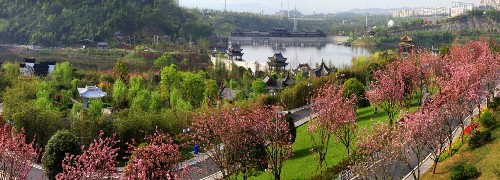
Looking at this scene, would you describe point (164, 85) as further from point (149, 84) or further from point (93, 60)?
point (93, 60)

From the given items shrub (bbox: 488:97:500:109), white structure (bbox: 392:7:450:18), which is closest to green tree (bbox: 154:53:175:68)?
shrub (bbox: 488:97:500:109)

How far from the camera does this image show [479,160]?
42.1ft

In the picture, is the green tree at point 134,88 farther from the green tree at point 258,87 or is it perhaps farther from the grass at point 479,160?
the grass at point 479,160

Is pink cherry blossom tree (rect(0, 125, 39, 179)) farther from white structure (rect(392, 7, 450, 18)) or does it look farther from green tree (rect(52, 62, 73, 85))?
white structure (rect(392, 7, 450, 18))

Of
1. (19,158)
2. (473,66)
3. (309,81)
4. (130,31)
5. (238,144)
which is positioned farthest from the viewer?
(130,31)

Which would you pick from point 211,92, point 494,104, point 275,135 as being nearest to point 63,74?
point 211,92

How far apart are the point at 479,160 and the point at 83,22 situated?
69301 millimetres

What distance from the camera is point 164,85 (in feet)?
87.2

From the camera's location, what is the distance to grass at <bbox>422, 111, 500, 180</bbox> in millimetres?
11849

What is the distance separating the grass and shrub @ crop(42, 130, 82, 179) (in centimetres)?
850

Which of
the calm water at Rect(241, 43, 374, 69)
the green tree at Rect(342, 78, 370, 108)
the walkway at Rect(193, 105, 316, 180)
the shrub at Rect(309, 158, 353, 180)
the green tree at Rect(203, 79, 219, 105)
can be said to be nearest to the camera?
the shrub at Rect(309, 158, 353, 180)

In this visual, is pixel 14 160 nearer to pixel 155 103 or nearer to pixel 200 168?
pixel 200 168

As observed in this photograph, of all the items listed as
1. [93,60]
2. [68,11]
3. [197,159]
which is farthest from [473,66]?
[68,11]

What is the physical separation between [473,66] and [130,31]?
64.2m
